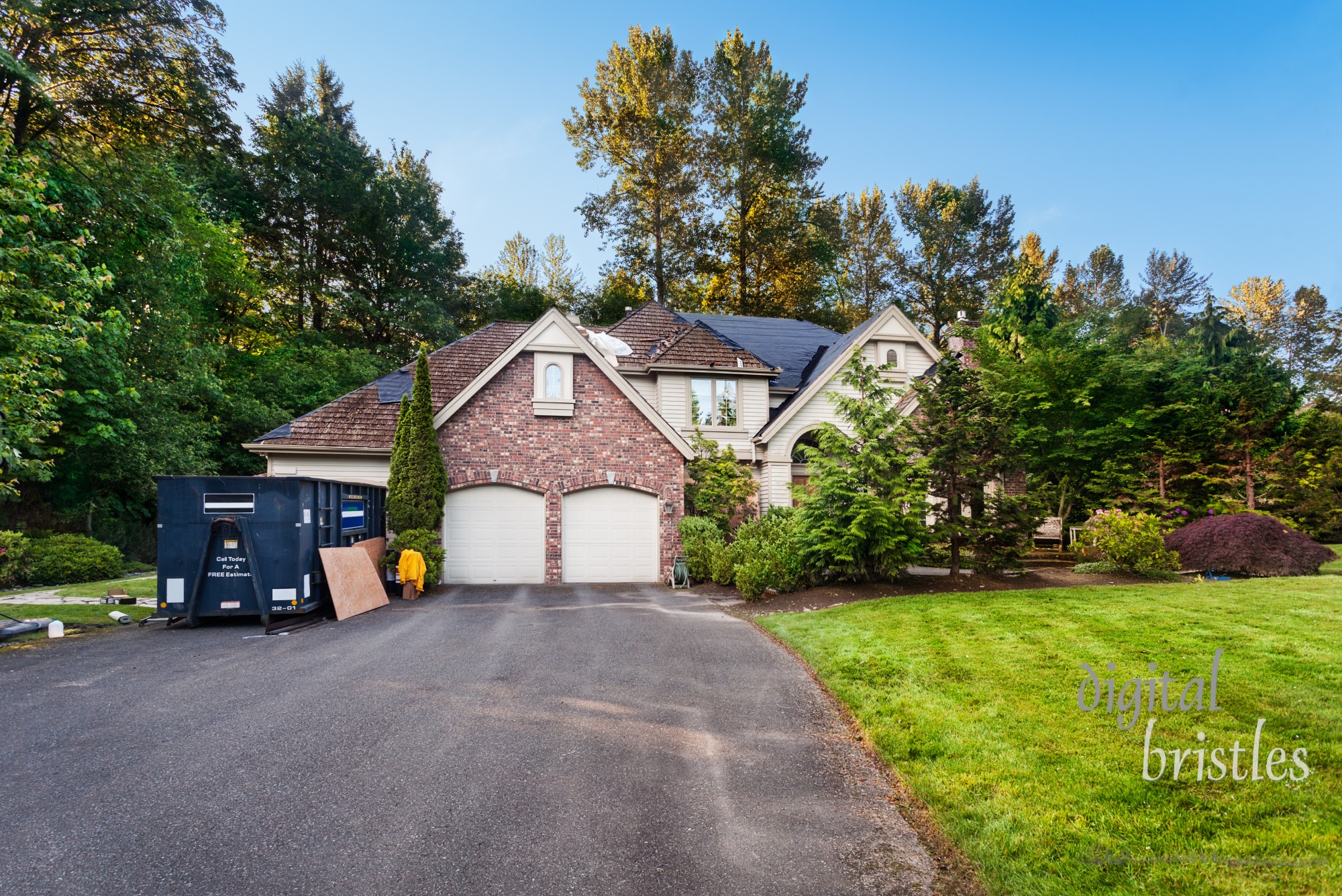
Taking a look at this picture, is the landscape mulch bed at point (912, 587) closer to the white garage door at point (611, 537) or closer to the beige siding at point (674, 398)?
the white garage door at point (611, 537)

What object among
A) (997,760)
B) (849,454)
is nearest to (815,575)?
(849,454)

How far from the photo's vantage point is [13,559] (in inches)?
529

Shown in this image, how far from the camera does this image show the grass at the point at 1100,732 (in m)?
3.04

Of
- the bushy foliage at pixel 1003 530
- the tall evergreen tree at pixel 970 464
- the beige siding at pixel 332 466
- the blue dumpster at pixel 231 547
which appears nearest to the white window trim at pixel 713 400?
the tall evergreen tree at pixel 970 464

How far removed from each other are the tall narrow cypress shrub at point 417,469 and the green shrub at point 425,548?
11.7 inches

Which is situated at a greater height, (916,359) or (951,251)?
(951,251)

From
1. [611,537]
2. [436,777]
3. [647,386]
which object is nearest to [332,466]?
[611,537]

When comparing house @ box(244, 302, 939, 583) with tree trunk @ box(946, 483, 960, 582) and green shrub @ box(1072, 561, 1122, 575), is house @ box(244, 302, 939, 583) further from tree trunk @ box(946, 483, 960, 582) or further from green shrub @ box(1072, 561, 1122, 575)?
green shrub @ box(1072, 561, 1122, 575)

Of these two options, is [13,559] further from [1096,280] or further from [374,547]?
[1096,280]

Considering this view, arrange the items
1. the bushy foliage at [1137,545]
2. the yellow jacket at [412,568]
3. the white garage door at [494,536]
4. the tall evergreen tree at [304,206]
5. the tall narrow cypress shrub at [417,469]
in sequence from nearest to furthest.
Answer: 1. the bushy foliage at [1137,545]
2. the yellow jacket at [412,568]
3. the tall narrow cypress shrub at [417,469]
4. the white garage door at [494,536]
5. the tall evergreen tree at [304,206]

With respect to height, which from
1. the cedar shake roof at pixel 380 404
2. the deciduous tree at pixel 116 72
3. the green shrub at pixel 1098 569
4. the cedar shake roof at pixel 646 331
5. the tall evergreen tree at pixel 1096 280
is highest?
the tall evergreen tree at pixel 1096 280

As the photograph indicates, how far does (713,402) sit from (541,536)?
6.69 meters

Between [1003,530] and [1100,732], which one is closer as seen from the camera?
[1100,732]

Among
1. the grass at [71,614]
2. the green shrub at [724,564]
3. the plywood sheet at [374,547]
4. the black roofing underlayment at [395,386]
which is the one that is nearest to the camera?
the grass at [71,614]
